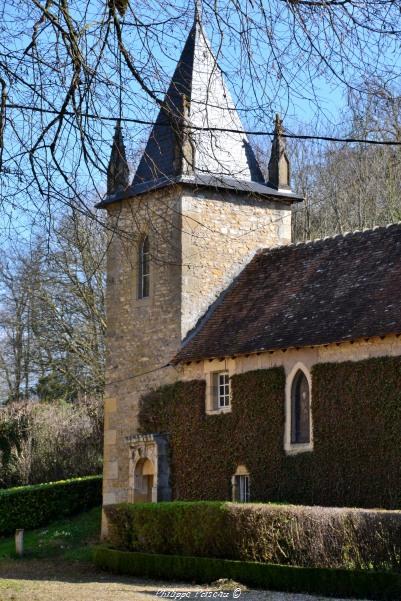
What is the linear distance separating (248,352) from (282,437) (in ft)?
6.15

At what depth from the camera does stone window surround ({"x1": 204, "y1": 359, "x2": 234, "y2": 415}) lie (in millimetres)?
23500

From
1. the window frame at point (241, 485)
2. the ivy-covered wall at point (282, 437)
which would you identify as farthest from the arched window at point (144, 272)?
the window frame at point (241, 485)

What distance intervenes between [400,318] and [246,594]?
6.38m

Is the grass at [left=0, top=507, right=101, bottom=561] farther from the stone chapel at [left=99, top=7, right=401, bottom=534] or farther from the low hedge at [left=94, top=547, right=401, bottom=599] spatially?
the low hedge at [left=94, top=547, right=401, bottom=599]

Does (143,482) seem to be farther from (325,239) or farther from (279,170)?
(279,170)

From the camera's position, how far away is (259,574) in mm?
16953

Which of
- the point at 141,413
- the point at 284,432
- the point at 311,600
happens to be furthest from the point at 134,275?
the point at 311,600

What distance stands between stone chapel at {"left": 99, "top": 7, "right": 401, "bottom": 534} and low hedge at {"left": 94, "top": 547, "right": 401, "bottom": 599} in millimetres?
3244

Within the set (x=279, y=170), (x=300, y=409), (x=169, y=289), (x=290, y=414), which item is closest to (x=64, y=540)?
(x=169, y=289)

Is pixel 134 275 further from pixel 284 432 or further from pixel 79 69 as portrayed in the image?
pixel 79 69

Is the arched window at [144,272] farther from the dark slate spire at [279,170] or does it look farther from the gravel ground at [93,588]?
the gravel ground at [93,588]

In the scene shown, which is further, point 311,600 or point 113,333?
point 113,333

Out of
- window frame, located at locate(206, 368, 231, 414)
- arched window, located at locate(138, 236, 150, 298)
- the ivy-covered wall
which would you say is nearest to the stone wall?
arched window, located at locate(138, 236, 150, 298)

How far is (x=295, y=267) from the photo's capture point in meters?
25.0
